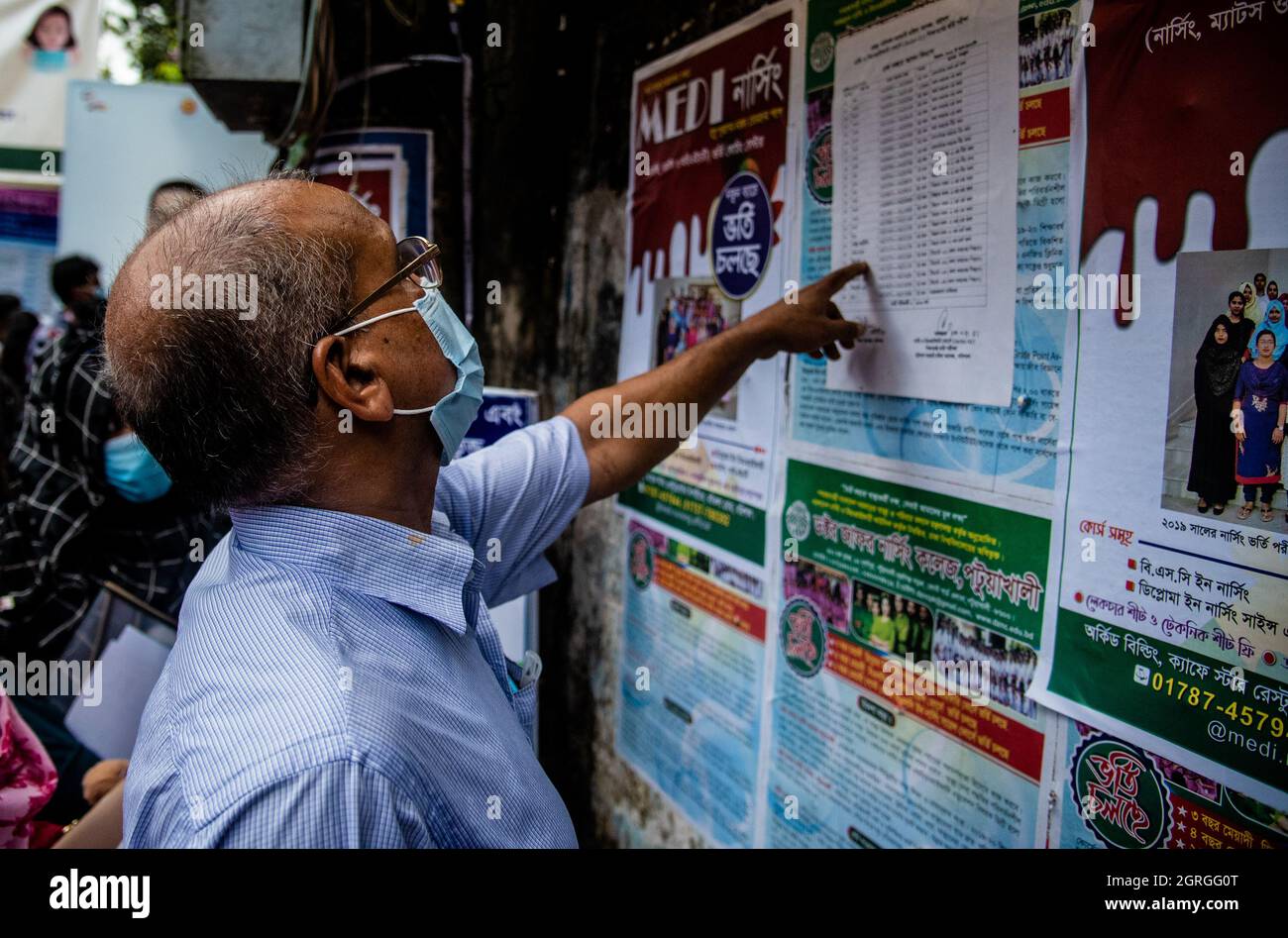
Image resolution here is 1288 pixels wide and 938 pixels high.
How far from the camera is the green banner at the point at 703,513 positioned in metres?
2.62

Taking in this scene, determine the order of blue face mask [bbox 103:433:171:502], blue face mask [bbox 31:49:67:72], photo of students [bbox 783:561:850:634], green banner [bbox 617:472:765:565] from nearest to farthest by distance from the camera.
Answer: photo of students [bbox 783:561:850:634] → green banner [bbox 617:472:765:565] → blue face mask [bbox 103:433:171:502] → blue face mask [bbox 31:49:67:72]

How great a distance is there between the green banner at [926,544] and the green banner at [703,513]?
0.52 feet

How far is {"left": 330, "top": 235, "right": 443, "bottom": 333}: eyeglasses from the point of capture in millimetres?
1418

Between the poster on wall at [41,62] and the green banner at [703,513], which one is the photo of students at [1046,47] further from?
the poster on wall at [41,62]

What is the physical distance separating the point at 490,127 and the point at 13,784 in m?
2.64

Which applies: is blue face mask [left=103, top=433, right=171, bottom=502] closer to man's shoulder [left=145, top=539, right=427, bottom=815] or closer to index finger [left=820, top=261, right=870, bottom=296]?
man's shoulder [left=145, top=539, right=427, bottom=815]

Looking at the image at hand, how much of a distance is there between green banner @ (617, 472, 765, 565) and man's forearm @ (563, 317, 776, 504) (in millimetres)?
583

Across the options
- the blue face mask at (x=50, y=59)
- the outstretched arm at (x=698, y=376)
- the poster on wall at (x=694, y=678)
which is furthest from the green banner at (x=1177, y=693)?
the blue face mask at (x=50, y=59)

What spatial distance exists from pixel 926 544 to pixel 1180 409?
63 centimetres

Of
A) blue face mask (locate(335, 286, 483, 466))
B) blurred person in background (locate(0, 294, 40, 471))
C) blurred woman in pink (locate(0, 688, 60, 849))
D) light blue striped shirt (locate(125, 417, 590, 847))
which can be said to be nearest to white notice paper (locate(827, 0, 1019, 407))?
blue face mask (locate(335, 286, 483, 466))

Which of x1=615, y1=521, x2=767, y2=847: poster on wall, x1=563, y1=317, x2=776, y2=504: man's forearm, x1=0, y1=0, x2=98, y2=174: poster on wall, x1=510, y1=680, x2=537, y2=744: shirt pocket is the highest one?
x1=0, y1=0, x2=98, y2=174: poster on wall

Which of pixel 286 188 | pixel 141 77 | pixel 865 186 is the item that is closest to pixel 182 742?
pixel 286 188
